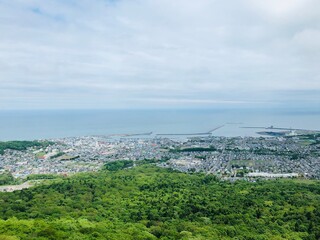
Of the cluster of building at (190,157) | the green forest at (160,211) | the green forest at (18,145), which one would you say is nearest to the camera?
the green forest at (160,211)

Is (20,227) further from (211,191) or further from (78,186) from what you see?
(211,191)

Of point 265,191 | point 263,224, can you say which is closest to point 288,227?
point 263,224

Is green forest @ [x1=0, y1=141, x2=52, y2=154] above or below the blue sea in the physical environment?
below

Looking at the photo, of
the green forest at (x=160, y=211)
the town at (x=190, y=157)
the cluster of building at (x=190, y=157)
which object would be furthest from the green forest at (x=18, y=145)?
the green forest at (x=160, y=211)

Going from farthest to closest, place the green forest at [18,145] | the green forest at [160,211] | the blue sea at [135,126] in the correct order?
the blue sea at [135,126], the green forest at [18,145], the green forest at [160,211]

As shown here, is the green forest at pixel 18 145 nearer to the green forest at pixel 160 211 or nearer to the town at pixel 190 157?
the town at pixel 190 157

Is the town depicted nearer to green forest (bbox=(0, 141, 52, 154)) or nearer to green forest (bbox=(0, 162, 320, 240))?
green forest (bbox=(0, 141, 52, 154))

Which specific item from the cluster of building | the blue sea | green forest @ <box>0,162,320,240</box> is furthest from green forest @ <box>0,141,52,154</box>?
green forest @ <box>0,162,320,240</box>

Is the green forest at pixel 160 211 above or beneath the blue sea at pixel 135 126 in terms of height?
beneath
